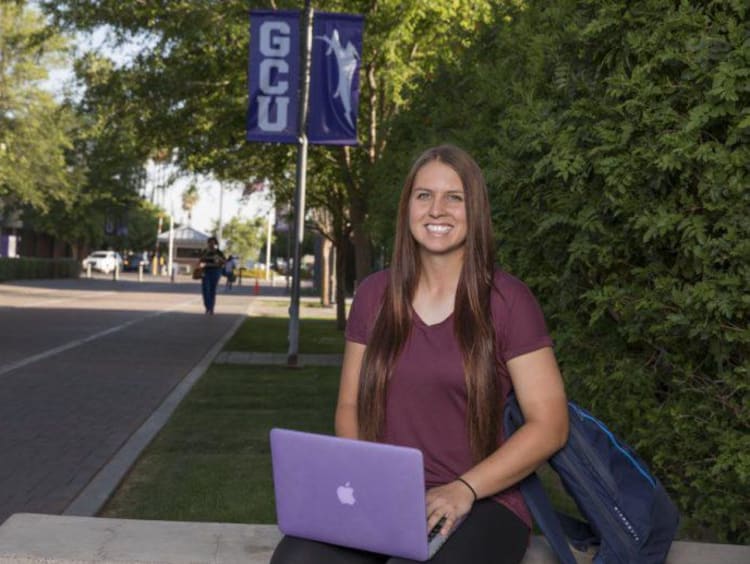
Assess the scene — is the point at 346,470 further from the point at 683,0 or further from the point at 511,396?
the point at 683,0

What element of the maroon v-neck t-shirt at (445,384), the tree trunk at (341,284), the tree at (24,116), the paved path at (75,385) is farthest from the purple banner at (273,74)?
the tree at (24,116)

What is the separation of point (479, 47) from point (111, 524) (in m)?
9.52

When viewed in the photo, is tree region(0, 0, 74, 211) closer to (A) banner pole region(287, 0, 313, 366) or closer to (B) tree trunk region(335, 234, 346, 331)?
(B) tree trunk region(335, 234, 346, 331)

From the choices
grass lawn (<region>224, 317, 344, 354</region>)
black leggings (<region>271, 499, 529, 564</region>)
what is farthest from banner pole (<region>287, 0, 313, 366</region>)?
black leggings (<region>271, 499, 529, 564</region>)

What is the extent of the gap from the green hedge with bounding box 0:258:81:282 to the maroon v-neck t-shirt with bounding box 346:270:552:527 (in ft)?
183

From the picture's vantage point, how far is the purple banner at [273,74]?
17.0m

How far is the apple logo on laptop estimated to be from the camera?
3271mm

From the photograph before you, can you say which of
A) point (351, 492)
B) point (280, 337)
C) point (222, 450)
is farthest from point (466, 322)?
point (280, 337)

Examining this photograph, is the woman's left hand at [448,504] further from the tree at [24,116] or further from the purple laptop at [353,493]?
the tree at [24,116]

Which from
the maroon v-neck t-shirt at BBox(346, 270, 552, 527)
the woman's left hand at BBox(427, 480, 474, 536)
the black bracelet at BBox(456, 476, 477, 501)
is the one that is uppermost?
the maroon v-neck t-shirt at BBox(346, 270, 552, 527)

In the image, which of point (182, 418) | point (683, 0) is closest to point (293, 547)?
point (683, 0)

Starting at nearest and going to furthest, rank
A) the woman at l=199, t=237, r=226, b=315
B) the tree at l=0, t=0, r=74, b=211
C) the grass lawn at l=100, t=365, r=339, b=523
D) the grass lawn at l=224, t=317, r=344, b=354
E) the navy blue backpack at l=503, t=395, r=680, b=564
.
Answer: the navy blue backpack at l=503, t=395, r=680, b=564 < the grass lawn at l=100, t=365, r=339, b=523 < the grass lawn at l=224, t=317, r=344, b=354 < the woman at l=199, t=237, r=226, b=315 < the tree at l=0, t=0, r=74, b=211

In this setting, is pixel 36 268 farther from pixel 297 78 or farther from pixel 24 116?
pixel 297 78

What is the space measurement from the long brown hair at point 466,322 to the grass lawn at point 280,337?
1656 cm
